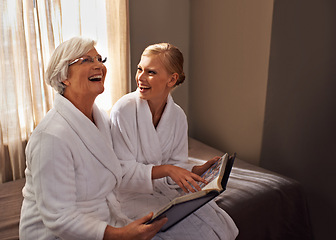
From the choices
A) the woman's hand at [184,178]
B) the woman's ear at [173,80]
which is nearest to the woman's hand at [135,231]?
the woman's hand at [184,178]

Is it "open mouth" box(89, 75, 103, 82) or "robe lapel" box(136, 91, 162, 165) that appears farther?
"robe lapel" box(136, 91, 162, 165)

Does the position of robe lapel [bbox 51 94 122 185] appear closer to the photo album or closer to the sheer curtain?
the photo album

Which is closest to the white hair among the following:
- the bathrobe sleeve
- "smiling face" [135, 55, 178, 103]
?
the bathrobe sleeve

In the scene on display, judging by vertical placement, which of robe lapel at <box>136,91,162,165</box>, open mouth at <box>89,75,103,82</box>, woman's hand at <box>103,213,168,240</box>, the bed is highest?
open mouth at <box>89,75,103,82</box>

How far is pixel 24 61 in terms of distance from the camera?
2.00m

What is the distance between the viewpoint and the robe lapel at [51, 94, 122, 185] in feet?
3.81

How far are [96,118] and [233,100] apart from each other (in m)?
1.37

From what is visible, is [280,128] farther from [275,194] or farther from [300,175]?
[275,194]

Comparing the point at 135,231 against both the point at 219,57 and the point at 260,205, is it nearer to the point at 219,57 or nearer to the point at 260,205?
the point at 260,205

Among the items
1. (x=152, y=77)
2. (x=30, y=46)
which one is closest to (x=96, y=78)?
(x=152, y=77)

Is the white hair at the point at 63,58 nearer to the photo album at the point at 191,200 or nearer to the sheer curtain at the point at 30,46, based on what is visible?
the photo album at the point at 191,200

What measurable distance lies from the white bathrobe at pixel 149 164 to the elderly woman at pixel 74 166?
145 mm

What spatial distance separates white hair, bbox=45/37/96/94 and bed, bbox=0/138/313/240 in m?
0.77

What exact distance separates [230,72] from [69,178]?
1.62 metres
